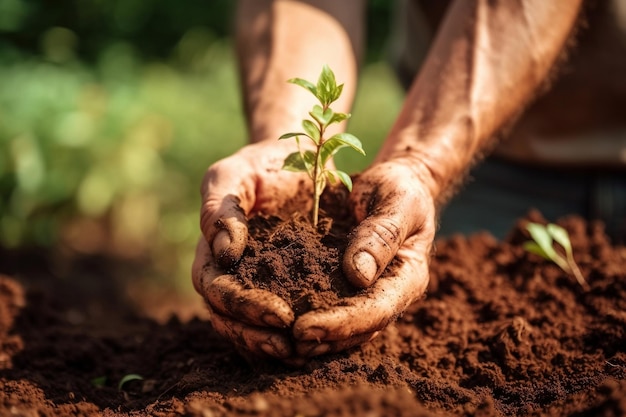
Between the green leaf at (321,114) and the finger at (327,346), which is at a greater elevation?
the green leaf at (321,114)

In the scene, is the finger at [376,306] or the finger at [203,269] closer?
the finger at [376,306]

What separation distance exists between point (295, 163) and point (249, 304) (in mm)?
440

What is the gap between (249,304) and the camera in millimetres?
1698

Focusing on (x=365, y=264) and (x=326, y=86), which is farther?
(x=326, y=86)

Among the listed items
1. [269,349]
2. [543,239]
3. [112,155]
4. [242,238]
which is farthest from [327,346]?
[112,155]

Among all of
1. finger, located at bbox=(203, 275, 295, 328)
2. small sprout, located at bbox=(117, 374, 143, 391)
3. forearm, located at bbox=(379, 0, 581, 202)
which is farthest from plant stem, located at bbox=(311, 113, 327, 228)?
small sprout, located at bbox=(117, 374, 143, 391)

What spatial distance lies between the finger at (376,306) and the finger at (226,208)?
0.94ft

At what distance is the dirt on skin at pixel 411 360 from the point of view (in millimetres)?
1680

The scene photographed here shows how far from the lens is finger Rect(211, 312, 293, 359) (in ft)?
5.63

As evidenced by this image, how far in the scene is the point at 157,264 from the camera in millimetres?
5297

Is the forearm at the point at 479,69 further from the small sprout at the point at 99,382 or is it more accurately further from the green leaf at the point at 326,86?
the small sprout at the point at 99,382

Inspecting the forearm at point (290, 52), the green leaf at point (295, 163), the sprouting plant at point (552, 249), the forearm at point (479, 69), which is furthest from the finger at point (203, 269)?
the sprouting plant at point (552, 249)

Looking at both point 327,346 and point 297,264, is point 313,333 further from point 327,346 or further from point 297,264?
point 297,264

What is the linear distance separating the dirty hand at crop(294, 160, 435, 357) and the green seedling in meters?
0.13
